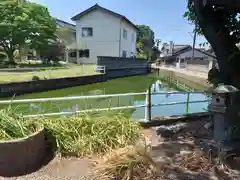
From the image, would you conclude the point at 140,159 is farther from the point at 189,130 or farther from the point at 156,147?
the point at 189,130

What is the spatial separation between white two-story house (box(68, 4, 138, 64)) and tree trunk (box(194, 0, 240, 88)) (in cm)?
2261

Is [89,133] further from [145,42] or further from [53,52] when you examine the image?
[145,42]

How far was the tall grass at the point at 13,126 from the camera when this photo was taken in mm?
2779

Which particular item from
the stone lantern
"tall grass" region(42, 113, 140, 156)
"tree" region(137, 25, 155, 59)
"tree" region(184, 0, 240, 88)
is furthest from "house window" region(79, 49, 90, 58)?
the stone lantern

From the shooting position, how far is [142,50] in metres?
47.2

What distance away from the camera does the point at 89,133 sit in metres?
3.37

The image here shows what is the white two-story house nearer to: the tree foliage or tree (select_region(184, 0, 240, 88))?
the tree foliage

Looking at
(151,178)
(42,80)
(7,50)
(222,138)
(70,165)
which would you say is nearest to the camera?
(151,178)

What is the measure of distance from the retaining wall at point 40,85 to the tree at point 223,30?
1027cm

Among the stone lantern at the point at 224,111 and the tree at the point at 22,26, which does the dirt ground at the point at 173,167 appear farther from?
the tree at the point at 22,26

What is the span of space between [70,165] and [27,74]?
1116cm

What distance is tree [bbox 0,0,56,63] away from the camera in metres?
18.4

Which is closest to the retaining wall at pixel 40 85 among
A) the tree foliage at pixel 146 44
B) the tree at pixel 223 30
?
the tree at pixel 223 30

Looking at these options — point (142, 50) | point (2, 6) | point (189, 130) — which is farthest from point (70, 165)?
point (142, 50)
